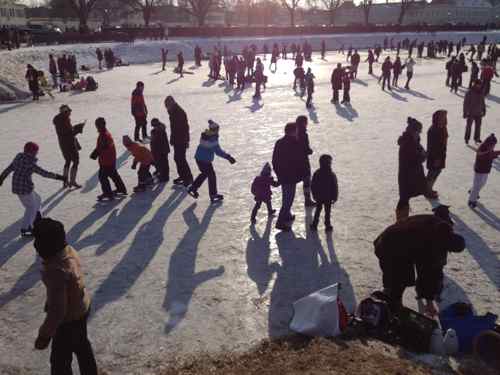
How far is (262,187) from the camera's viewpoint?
6.53 meters

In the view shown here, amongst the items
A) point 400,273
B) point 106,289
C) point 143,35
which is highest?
point 143,35

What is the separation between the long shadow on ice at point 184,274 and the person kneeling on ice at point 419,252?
6.63 ft

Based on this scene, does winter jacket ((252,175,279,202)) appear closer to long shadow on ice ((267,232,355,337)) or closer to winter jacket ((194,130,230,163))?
long shadow on ice ((267,232,355,337))

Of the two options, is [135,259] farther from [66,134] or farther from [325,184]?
[66,134]

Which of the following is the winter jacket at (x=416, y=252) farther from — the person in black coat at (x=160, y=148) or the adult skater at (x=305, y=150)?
the person in black coat at (x=160, y=148)

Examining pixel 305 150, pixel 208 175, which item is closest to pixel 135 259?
pixel 208 175

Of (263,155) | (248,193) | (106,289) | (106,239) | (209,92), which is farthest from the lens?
(209,92)

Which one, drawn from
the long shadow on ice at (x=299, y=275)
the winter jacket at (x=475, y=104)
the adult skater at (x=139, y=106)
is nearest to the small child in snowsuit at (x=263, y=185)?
the long shadow on ice at (x=299, y=275)

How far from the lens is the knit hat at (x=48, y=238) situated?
2797 mm

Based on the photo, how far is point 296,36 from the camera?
54531mm

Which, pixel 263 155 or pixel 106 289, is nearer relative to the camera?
pixel 106 289

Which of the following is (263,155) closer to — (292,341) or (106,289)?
(106,289)

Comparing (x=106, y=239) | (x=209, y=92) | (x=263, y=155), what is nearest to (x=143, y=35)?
(x=209, y=92)

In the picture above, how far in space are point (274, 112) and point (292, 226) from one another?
30.1 feet
